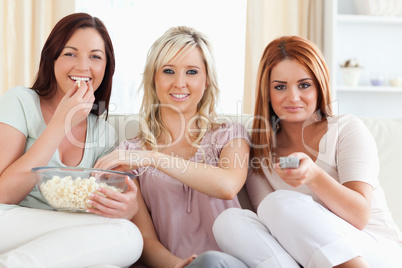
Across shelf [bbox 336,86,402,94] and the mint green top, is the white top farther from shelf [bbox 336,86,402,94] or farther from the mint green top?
shelf [bbox 336,86,402,94]

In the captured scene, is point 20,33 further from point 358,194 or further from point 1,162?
point 358,194

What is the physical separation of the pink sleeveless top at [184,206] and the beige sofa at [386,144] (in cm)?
14

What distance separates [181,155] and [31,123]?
58 centimetres

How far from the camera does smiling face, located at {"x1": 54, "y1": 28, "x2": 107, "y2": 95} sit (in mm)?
1827

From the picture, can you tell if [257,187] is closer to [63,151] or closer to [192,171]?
[192,171]

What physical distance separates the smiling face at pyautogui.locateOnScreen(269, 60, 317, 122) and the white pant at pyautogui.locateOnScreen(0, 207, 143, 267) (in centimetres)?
70

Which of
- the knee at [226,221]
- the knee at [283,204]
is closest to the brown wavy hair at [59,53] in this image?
the knee at [226,221]

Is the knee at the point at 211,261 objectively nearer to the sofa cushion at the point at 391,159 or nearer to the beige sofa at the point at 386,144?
the beige sofa at the point at 386,144

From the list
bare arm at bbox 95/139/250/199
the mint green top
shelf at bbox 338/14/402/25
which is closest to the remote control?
bare arm at bbox 95/139/250/199

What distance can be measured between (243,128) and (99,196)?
667 mm

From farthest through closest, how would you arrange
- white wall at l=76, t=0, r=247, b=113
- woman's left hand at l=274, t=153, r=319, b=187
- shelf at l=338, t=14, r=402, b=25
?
1. white wall at l=76, t=0, r=247, b=113
2. shelf at l=338, t=14, r=402, b=25
3. woman's left hand at l=274, t=153, r=319, b=187

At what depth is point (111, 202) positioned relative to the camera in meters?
1.50

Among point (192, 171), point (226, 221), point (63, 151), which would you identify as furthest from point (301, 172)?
point (63, 151)

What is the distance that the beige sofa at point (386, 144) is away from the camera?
1.86m
